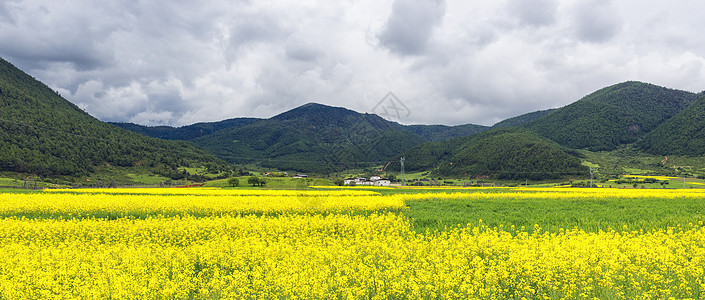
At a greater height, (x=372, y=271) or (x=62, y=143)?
(x=62, y=143)

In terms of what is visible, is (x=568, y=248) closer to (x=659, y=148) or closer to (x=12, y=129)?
(x=12, y=129)

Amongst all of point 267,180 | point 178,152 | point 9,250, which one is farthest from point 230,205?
point 178,152

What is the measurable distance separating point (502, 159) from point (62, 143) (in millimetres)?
159039

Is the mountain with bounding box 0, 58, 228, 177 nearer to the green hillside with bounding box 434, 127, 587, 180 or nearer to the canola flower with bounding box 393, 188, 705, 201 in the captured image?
the canola flower with bounding box 393, 188, 705, 201

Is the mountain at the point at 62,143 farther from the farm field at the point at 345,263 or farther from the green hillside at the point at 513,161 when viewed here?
the farm field at the point at 345,263

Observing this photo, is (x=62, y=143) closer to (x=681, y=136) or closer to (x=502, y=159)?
(x=502, y=159)

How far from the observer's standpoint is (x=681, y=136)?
14962 centimetres

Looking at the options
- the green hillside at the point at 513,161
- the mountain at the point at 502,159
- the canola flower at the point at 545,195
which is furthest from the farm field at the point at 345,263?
the mountain at the point at 502,159

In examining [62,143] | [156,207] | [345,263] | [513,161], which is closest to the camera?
[345,263]

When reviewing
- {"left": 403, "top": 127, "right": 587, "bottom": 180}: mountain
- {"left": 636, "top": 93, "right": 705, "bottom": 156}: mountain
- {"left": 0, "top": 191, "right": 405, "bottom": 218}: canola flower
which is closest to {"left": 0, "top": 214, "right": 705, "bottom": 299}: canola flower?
{"left": 0, "top": 191, "right": 405, "bottom": 218}: canola flower

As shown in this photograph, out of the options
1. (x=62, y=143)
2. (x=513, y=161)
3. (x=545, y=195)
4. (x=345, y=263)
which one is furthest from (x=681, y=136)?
(x=62, y=143)

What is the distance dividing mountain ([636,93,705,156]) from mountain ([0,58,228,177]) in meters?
189

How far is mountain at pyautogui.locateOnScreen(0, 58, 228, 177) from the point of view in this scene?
100375mm

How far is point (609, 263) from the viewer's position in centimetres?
741
